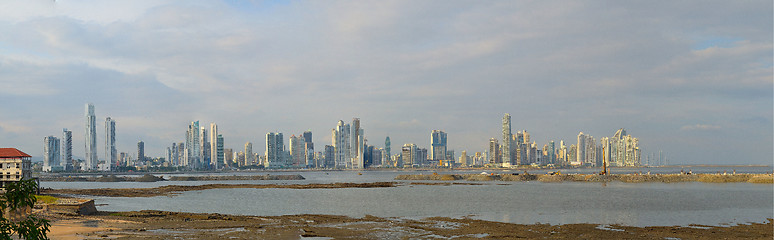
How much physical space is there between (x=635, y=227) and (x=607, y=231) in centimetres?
490

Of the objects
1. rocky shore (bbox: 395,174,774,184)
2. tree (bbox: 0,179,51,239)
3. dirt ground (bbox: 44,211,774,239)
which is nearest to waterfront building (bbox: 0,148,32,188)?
dirt ground (bbox: 44,211,774,239)

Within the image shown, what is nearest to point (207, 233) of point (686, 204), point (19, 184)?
point (19, 184)

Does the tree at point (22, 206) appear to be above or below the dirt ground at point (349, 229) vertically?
above

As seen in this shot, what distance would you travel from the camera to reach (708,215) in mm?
59656

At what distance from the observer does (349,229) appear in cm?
4600

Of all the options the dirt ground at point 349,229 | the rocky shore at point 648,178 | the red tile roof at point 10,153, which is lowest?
the rocky shore at point 648,178

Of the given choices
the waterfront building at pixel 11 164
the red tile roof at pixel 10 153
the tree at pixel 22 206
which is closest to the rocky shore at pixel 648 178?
the waterfront building at pixel 11 164

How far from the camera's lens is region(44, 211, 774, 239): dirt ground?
41062 millimetres

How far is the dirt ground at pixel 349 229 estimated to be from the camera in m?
41.1

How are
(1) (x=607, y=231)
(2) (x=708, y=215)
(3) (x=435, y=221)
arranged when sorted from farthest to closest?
(2) (x=708, y=215) < (3) (x=435, y=221) < (1) (x=607, y=231)

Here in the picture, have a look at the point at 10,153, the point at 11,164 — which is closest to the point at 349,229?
the point at 11,164

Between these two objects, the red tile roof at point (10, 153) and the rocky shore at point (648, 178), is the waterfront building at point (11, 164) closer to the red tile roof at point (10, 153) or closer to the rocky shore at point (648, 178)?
the red tile roof at point (10, 153)

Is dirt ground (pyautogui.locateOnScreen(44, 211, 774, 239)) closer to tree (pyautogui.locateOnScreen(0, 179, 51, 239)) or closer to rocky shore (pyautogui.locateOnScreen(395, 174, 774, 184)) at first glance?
tree (pyautogui.locateOnScreen(0, 179, 51, 239))

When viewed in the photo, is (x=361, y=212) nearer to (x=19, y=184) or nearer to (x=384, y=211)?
(x=384, y=211)
